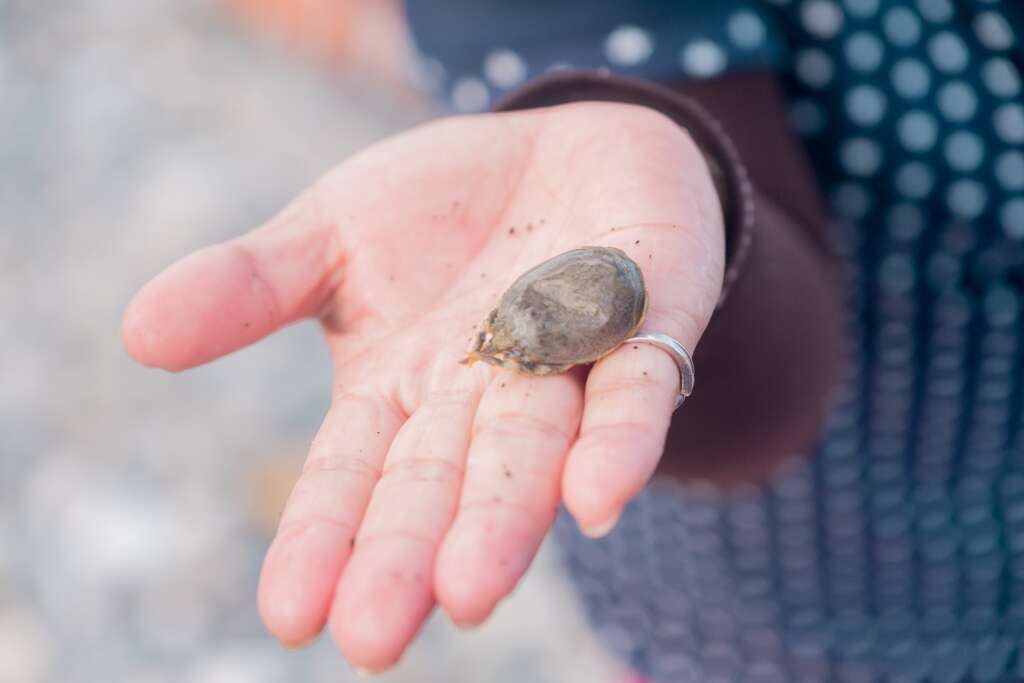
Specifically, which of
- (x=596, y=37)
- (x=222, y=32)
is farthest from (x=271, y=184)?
(x=596, y=37)

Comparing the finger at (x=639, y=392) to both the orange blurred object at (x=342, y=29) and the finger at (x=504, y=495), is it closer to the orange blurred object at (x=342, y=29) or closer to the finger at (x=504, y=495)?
the finger at (x=504, y=495)

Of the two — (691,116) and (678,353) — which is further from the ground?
(691,116)

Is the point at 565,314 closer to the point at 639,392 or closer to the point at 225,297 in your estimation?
the point at 639,392

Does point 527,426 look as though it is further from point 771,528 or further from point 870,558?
point 870,558

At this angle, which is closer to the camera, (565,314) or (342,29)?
(565,314)

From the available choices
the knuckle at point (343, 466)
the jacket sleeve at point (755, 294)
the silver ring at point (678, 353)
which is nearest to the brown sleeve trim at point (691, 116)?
the jacket sleeve at point (755, 294)

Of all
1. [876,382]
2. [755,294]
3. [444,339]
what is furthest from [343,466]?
[876,382]

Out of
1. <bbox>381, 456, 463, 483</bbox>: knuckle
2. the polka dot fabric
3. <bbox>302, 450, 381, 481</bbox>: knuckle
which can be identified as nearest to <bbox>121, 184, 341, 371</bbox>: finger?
<bbox>302, 450, 381, 481</bbox>: knuckle

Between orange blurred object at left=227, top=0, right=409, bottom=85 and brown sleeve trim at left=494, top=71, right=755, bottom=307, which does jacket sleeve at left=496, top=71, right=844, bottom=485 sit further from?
orange blurred object at left=227, top=0, right=409, bottom=85
